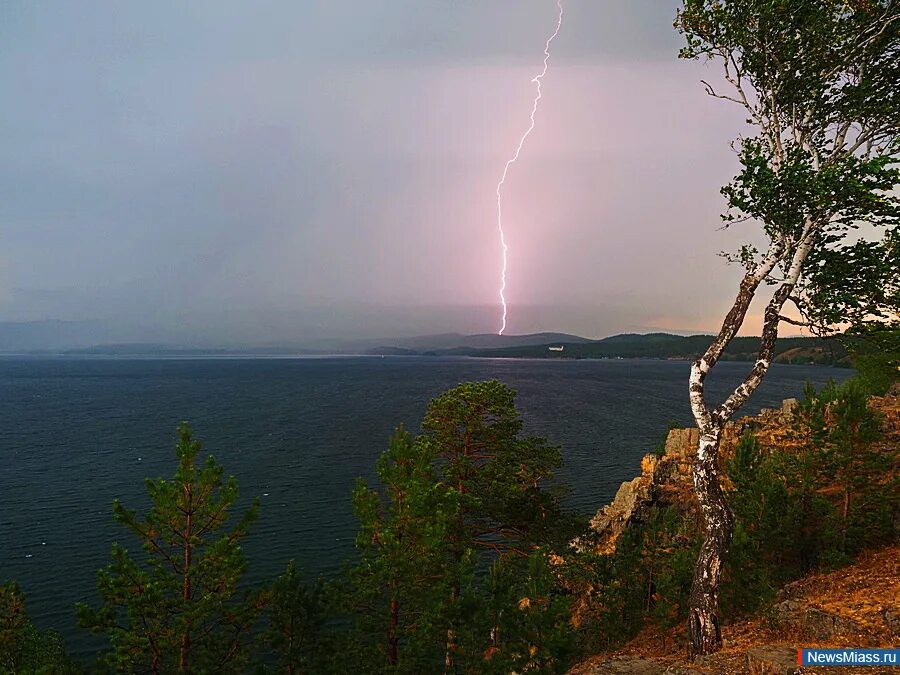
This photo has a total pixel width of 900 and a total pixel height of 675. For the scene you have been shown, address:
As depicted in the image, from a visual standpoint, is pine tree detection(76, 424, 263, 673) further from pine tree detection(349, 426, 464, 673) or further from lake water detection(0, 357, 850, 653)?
lake water detection(0, 357, 850, 653)

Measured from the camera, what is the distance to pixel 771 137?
1505 cm

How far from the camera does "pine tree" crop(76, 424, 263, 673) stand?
48.2ft

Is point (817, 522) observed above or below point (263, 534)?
above

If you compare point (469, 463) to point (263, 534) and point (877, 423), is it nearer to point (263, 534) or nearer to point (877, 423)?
point (877, 423)

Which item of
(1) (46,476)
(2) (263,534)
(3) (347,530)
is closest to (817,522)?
(3) (347,530)

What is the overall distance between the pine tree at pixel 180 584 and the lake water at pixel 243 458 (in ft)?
61.5

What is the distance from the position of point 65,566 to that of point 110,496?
60.8ft

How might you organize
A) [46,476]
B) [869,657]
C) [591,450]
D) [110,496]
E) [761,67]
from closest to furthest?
[869,657]
[761,67]
[110,496]
[46,476]
[591,450]

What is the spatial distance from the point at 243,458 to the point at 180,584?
59999 millimetres

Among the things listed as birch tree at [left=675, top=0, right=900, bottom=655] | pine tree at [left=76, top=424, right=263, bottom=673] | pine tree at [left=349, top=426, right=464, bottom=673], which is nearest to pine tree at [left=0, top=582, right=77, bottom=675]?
pine tree at [left=76, top=424, right=263, bottom=673]

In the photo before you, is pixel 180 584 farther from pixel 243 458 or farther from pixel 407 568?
pixel 243 458

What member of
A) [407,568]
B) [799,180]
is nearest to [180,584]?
[407,568]

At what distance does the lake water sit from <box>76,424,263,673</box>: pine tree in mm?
18758

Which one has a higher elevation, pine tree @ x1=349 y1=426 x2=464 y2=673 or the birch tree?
the birch tree
